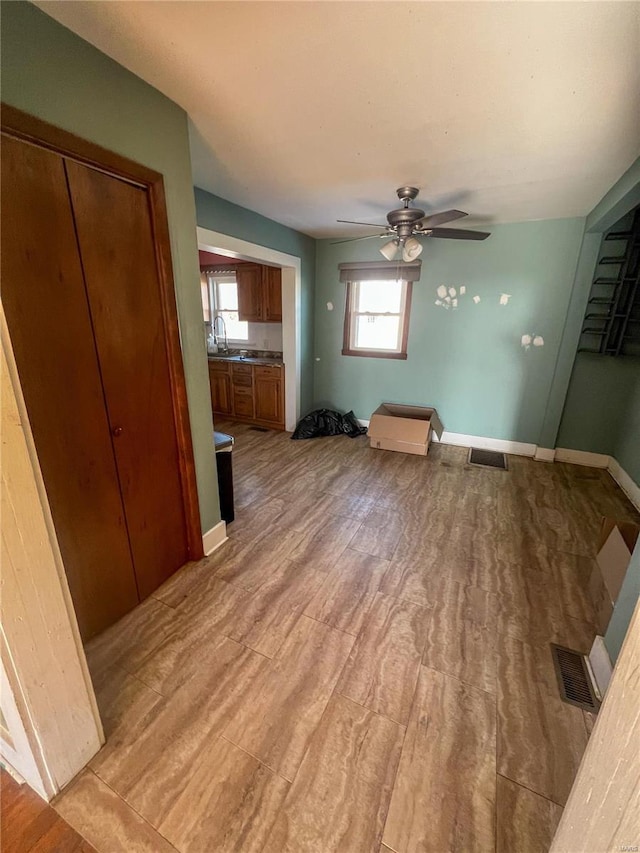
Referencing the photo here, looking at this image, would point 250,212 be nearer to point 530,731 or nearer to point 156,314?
point 156,314

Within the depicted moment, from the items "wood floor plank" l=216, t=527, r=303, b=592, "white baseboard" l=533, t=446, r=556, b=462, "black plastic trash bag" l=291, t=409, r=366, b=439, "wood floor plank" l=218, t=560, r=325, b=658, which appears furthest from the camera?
"black plastic trash bag" l=291, t=409, r=366, b=439

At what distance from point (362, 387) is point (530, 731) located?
3642mm

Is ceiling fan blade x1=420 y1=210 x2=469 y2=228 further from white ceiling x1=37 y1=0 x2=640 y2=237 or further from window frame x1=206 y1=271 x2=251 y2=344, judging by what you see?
window frame x1=206 y1=271 x2=251 y2=344

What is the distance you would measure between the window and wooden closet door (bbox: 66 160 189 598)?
12.0 feet

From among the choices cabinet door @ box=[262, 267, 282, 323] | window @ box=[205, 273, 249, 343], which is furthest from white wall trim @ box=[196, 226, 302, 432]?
window @ box=[205, 273, 249, 343]

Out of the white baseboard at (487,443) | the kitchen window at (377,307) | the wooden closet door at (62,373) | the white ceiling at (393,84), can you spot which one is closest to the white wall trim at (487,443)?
the white baseboard at (487,443)

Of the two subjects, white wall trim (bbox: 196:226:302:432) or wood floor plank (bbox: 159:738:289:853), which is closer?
wood floor plank (bbox: 159:738:289:853)

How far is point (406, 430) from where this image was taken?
385 cm

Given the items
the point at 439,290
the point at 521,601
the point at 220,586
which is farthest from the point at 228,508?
the point at 439,290

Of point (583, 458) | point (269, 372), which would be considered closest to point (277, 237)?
point (269, 372)

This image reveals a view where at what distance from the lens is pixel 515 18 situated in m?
1.11

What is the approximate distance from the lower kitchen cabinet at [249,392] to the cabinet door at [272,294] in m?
0.73

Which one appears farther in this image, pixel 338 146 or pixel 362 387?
pixel 362 387

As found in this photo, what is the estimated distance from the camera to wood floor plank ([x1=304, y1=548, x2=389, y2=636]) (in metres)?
1.75
